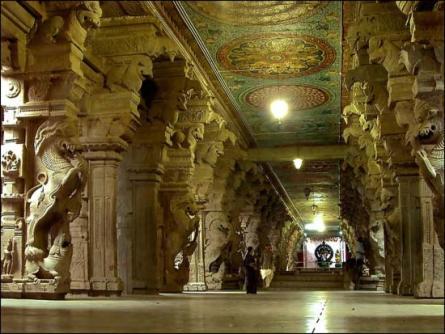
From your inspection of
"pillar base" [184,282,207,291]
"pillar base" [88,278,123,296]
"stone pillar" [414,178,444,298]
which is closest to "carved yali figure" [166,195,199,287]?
"pillar base" [184,282,207,291]

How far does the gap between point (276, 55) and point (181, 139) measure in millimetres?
3175

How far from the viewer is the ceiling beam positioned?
75.6ft

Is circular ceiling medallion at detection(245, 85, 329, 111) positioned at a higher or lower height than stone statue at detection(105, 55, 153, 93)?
higher

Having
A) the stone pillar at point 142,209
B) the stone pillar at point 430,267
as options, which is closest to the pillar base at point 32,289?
the stone pillar at point 142,209

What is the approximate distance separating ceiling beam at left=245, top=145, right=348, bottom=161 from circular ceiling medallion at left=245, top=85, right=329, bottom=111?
466 cm

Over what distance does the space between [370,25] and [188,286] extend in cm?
1004

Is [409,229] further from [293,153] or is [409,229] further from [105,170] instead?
[293,153]

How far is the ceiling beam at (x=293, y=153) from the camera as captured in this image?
907 inches

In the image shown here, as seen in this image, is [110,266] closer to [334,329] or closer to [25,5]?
[25,5]

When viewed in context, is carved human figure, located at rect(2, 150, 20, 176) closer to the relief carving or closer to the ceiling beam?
the relief carving

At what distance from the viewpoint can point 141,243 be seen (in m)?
14.3

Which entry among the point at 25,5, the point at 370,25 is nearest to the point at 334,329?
the point at 25,5

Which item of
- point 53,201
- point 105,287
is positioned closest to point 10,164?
point 53,201

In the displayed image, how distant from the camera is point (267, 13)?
460 inches
